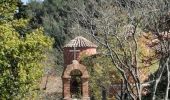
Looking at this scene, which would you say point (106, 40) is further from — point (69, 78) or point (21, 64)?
point (69, 78)

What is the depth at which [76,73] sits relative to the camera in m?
28.1

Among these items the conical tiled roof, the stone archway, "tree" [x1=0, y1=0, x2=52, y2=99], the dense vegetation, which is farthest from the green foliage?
"tree" [x1=0, y1=0, x2=52, y2=99]

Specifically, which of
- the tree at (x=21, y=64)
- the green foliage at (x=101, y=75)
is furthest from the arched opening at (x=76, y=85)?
the tree at (x=21, y=64)

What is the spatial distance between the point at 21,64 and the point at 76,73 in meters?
7.33

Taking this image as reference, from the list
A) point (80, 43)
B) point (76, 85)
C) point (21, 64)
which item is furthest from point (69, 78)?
point (80, 43)

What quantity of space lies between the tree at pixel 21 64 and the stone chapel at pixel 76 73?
17.4 feet

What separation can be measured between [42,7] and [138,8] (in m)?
49.4

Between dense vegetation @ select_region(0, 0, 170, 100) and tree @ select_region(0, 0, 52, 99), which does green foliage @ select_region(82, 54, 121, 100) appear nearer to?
dense vegetation @ select_region(0, 0, 170, 100)

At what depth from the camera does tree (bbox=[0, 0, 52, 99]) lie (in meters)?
21.0

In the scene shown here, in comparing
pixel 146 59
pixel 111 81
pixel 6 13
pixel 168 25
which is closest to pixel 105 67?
pixel 111 81

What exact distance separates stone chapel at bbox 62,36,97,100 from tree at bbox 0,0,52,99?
5.30 m

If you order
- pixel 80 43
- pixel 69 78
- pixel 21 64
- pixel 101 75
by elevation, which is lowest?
pixel 69 78

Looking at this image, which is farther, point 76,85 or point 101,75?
point 76,85

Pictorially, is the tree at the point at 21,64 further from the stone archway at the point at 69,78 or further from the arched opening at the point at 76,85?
the arched opening at the point at 76,85
